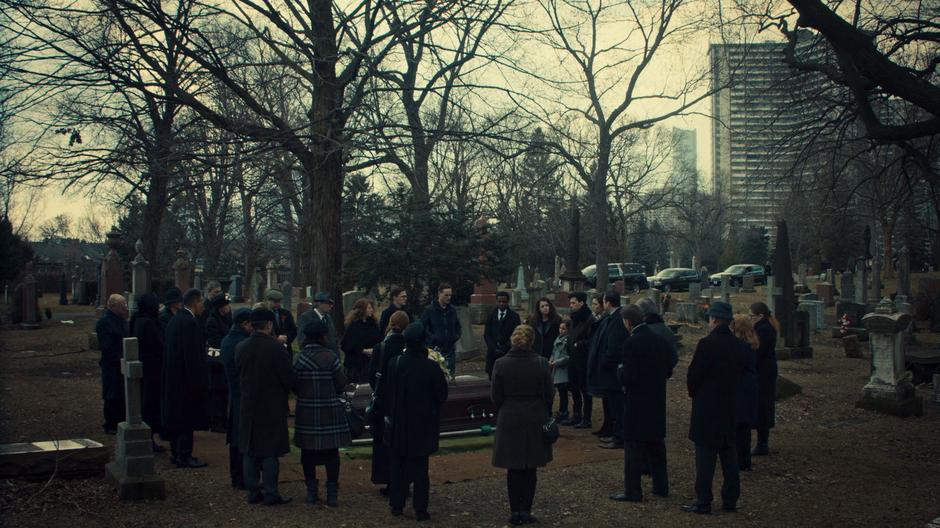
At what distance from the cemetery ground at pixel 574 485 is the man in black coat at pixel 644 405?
215 millimetres

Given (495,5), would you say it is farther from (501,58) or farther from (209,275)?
(209,275)

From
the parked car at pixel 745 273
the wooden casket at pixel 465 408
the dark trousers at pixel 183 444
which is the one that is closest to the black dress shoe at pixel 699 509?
the wooden casket at pixel 465 408

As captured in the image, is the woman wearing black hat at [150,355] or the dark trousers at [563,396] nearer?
the woman wearing black hat at [150,355]

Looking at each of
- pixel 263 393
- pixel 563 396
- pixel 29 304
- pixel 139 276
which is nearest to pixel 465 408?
pixel 563 396

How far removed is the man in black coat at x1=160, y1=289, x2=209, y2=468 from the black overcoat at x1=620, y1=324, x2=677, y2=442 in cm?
412

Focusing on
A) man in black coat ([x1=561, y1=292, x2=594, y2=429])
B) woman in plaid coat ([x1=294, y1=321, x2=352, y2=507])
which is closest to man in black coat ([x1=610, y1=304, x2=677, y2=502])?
woman in plaid coat ([x1=294, y1=321, x2=352, y2=507])

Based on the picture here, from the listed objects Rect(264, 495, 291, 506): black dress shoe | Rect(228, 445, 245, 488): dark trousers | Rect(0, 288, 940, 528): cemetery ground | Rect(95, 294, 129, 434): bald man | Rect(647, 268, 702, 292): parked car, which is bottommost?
Rect(0, 288, 940, 528): cemetery ground

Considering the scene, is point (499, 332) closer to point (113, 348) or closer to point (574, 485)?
point (574, 485)

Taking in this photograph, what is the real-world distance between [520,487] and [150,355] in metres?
4.57

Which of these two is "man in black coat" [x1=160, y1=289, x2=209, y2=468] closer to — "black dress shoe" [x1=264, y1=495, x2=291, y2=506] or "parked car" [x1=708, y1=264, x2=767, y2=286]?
"black dress shoe" [x1=264, y1=495, x2=291, y2=506]

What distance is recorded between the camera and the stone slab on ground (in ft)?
24.0

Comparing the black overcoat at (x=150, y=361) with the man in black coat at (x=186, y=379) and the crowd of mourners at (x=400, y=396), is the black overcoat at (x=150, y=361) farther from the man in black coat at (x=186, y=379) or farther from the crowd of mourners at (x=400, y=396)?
the man in black coat at (x=186, y=379)

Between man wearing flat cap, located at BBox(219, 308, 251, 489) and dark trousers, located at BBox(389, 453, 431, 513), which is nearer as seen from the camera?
dark trousers, located at BBox(389, 453, 431, 513)

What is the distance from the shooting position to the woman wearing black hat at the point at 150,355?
9.16 metres
